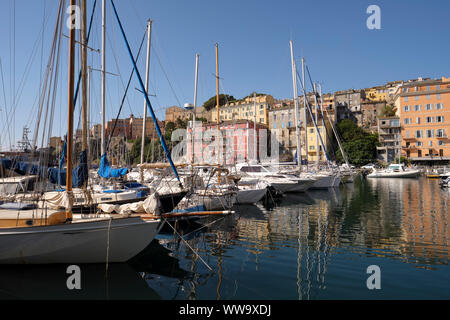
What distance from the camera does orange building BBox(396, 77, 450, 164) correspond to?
73.5 meters

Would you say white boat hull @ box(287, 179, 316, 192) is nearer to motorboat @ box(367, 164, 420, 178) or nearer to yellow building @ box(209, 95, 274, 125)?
motorboat @ box(367, 164, 420, 178)

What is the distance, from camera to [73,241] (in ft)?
29.7

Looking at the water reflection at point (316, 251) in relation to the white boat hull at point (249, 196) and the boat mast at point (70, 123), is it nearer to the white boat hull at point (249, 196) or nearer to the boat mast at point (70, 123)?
the white boat hull at point (249, 196)

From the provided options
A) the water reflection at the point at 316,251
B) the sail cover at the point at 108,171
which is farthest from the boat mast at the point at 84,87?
the water reflection at the point at 316,251

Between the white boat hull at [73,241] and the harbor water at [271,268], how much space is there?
415mm

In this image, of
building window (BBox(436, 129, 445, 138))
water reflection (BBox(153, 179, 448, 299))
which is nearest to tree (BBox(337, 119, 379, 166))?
building window (BBox(436, 129, 445, 138))

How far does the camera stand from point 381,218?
17922mm

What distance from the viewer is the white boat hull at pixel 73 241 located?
29.1 feet

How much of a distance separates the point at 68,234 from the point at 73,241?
29cm

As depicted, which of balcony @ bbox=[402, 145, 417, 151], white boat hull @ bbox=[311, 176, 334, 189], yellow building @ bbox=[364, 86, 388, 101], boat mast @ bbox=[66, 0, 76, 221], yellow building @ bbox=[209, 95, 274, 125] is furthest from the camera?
yellow building @ bbox=[364, 86, 388, 101]

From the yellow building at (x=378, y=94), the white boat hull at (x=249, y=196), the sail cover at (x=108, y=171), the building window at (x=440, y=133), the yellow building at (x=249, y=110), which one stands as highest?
the yellow building at (x=378, y=94)
